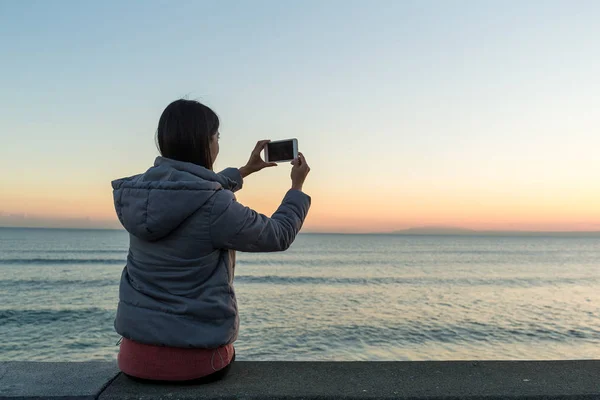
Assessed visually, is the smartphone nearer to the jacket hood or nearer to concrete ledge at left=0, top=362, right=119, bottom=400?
the jacket hood

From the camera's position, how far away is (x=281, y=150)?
2600 mm

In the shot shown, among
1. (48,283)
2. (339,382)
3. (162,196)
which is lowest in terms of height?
(48,283)

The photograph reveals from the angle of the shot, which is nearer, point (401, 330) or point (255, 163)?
point (255, 163)

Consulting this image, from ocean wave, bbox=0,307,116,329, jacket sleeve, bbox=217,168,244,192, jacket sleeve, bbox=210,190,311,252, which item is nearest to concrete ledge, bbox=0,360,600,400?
jacket sleeve, bbox=210,190,311,252

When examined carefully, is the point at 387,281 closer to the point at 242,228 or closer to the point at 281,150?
the point at 281,150

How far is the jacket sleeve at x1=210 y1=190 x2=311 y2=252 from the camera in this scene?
7.02 ft

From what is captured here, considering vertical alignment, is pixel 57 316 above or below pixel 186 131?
below

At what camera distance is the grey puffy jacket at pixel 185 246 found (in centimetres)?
214

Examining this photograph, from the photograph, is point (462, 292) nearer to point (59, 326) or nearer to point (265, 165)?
point (59, 326)

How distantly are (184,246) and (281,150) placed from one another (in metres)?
0.70

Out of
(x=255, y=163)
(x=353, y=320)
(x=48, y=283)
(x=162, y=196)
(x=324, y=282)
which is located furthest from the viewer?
(x=324, y=282)

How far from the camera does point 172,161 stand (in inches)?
88.0

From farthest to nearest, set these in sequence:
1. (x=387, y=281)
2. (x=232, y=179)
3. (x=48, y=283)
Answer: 1. (x=387, y=281)
2. (x=48, y=283)
3. (x=232, y=179)

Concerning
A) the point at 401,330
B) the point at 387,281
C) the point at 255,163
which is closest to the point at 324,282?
the point at 387,281
